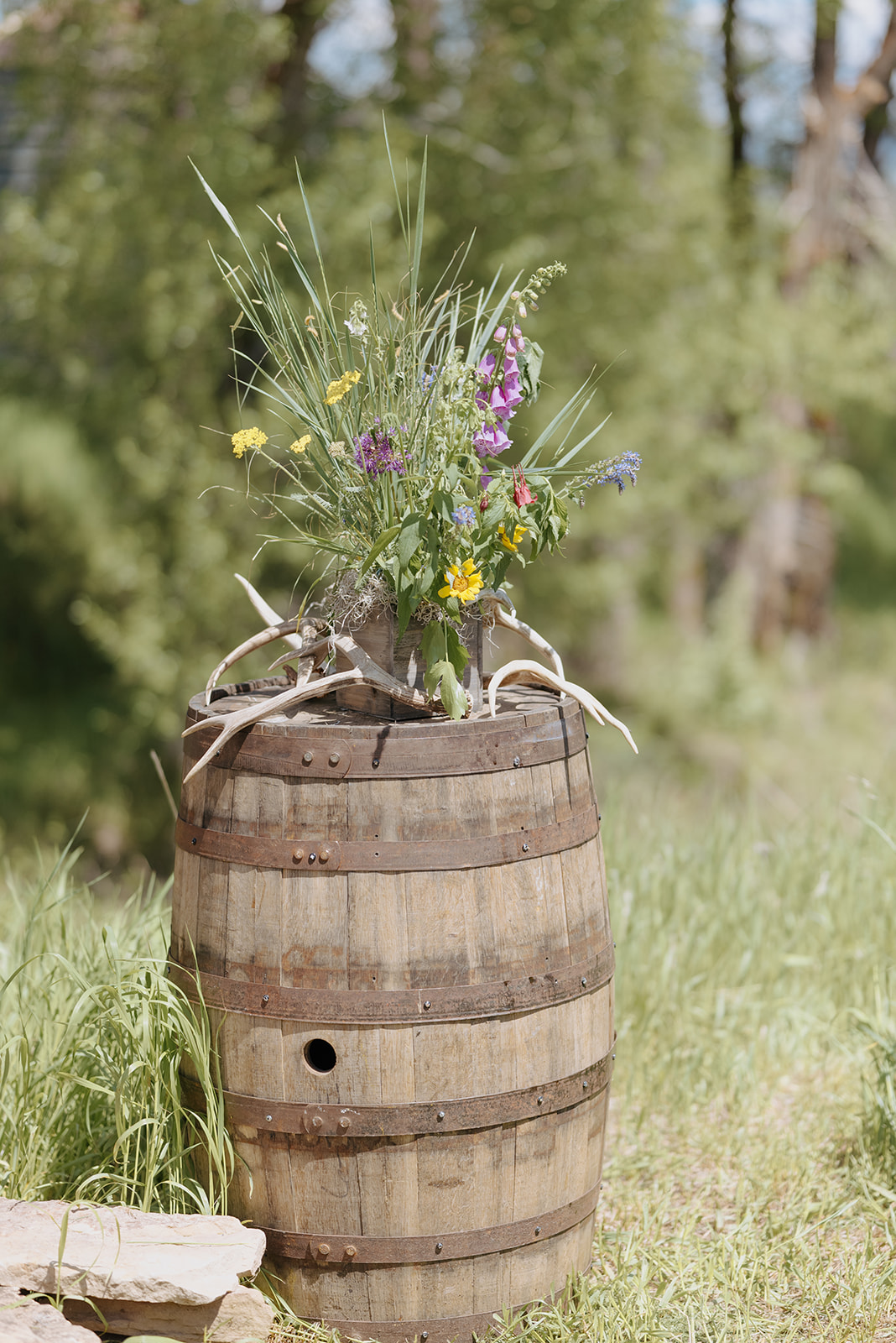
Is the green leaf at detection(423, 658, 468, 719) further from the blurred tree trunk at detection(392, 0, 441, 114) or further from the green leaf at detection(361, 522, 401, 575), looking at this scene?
the blurred tree trunk at detection(392, 0, 441, 114)

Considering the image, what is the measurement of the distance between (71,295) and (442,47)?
3.12m

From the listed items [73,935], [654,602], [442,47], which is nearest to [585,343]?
[442,47]

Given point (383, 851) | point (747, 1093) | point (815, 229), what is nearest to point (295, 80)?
point (815, 229)

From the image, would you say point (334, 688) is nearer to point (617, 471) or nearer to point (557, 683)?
point (557, 683)

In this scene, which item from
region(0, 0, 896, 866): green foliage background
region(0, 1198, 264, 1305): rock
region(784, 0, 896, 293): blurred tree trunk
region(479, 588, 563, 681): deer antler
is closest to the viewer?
region(0, 1198, 264, 1305): rock

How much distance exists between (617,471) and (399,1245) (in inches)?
57.1

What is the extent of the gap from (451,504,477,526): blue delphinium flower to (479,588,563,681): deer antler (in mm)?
217

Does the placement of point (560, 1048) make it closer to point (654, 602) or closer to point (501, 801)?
point (501, 801)

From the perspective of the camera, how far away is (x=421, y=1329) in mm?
2178

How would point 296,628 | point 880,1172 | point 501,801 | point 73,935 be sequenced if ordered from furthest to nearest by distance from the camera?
point 73,935 → point 880,1172 → point 296,628 → point 501,801

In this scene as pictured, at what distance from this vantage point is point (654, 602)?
1669 cm

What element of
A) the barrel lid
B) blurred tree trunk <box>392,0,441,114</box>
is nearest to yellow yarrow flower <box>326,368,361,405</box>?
the barrel lid

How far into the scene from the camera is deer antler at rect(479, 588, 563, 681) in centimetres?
236

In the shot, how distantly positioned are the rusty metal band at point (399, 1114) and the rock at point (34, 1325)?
412 mm
